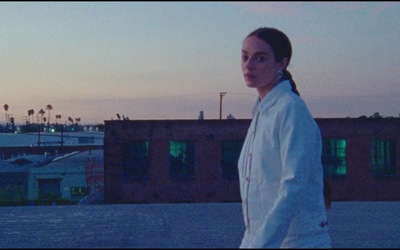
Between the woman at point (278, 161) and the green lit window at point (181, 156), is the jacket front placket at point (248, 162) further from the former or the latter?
the green lit window at point (181, 156)

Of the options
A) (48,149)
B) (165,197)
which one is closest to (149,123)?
(165,197)

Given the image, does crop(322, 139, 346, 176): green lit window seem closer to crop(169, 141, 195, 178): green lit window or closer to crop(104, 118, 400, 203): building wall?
crop(104, 118, 400, 203): building wall

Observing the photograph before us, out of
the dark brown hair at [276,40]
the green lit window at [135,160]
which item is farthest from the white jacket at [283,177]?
the green lit window at [135,160]

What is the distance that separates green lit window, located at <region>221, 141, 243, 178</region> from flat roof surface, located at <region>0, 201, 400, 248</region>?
43.8ft

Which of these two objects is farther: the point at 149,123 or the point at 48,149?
the point at 48,149

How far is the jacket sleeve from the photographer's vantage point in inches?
82.0

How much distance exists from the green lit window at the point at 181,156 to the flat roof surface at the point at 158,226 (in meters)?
13.7

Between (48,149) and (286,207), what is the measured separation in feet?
172

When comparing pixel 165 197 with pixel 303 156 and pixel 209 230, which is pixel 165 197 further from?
pixel 303 156

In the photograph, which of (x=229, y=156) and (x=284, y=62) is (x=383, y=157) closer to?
(x=229, y=156)

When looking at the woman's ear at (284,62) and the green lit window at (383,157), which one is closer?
the woman's ear at (284,62)

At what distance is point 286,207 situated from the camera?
212 cm

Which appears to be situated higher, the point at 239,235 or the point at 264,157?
the point at 264,157

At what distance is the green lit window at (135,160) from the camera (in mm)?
29125
